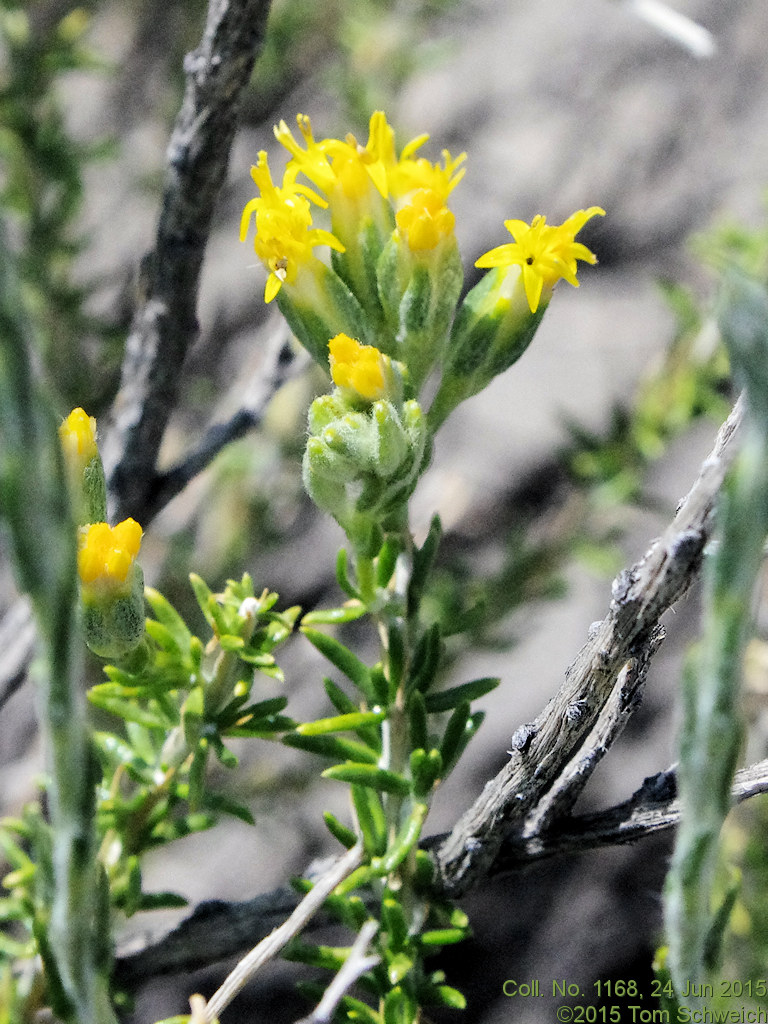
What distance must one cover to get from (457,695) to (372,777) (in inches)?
5.6

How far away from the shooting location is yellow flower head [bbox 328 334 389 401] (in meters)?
0.90

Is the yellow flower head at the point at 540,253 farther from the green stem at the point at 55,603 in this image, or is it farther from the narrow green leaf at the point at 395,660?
→ the green stem at the point at 55,603

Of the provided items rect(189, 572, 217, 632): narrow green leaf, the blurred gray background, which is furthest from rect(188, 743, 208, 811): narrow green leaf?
the blurred gray background

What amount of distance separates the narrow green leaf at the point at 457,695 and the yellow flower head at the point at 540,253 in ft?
1.44

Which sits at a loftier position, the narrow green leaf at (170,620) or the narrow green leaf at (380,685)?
the narrow green leaf at (170,620)

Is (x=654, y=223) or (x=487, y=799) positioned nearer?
(x=487, y=799)

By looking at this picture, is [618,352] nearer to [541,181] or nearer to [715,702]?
[541,181]

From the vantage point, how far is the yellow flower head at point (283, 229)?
1.02m

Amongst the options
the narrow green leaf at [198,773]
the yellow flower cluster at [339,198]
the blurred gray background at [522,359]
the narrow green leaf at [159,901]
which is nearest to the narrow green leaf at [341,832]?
the narrow green leaf at [198,773]

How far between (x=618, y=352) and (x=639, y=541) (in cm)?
71

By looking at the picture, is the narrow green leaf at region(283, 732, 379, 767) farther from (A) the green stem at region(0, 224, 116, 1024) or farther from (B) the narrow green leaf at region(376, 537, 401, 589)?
(A) the green stem at region(0, 224, 116, 1024)

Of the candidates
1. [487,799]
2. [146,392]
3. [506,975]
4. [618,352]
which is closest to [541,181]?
[618,352]

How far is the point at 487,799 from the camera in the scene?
901 millimetres

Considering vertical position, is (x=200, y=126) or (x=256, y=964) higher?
(x=200, y=126)
